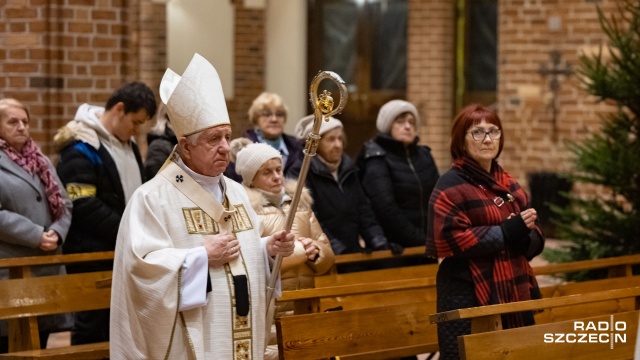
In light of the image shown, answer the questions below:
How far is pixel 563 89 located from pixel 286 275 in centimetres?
859

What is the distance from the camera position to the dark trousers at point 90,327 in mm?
6449

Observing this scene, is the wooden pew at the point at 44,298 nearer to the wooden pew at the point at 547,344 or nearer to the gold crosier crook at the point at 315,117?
the gold crosier crook at the point at 315,117

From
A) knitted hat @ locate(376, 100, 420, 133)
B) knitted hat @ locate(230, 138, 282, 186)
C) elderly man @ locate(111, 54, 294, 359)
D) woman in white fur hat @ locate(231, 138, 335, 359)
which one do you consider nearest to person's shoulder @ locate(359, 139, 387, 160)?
knitted hat @ locate(376, 100, 420, 133)

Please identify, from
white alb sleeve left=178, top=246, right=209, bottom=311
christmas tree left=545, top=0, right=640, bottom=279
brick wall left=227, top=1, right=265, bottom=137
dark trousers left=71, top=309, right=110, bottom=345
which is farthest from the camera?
brick wall left=227, top=1, right=265, bottom=137

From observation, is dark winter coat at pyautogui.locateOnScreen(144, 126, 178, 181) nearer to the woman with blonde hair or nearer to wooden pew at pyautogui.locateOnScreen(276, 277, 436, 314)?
the woman with blonde hair

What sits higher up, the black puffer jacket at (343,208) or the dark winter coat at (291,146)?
the dark winter coat at (291,146)

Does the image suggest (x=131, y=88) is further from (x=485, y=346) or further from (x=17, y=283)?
(x=485, y=346)

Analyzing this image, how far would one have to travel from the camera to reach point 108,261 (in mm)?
6578

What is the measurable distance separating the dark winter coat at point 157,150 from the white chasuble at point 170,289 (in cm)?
237

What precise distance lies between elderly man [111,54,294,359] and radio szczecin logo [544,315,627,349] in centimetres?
143

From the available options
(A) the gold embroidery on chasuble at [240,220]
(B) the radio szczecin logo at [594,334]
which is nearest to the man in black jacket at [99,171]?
(A) the gold embroidery on chasuble at [240,220]

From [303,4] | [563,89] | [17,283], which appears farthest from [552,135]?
[17,283]

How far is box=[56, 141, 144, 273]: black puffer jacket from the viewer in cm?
626

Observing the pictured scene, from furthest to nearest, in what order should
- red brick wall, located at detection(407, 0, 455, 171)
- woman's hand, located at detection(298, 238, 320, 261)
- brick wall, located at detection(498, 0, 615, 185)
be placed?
red brick wall, located at detection(407, 0, 455, 171), brick wall, located at detection(498, 0, 615, 185), woman's hand, located at detection(298, 238, 320, 261)
